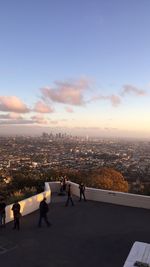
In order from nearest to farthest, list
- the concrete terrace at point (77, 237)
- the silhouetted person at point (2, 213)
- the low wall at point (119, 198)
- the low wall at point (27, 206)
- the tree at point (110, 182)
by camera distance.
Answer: the concrete terrace at point (77, 237)
the silhouetted person at point (2, 213)
the low wall at point (27, 206)
the low wall at point (119, 198)
the tree at point (110, 182)

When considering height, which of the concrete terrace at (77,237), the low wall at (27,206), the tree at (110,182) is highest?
the low wall at (27,206)

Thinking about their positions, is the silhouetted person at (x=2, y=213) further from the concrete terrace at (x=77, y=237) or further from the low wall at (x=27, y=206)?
the low wall at (x=27, y=206)

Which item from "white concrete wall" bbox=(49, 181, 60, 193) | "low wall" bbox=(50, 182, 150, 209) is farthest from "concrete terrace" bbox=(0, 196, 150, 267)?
"white concrete wall" bbox=(49, 181, 60, 193)

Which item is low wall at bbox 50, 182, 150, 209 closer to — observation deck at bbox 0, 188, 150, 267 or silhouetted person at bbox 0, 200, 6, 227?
observation deck at bbox 0, 188, 150, 267

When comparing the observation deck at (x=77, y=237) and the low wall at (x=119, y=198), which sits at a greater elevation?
the low wall at (x=119, y=198)

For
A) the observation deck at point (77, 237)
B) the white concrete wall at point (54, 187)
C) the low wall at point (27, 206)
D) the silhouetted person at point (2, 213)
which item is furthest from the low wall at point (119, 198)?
the silhouetted person at point (2, 213)

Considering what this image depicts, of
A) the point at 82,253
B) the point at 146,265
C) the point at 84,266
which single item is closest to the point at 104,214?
the point at 82,253

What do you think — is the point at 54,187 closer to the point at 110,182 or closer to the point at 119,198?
the point at 119,198

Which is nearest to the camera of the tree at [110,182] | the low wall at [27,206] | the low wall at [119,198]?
the low wall at [27,206]
